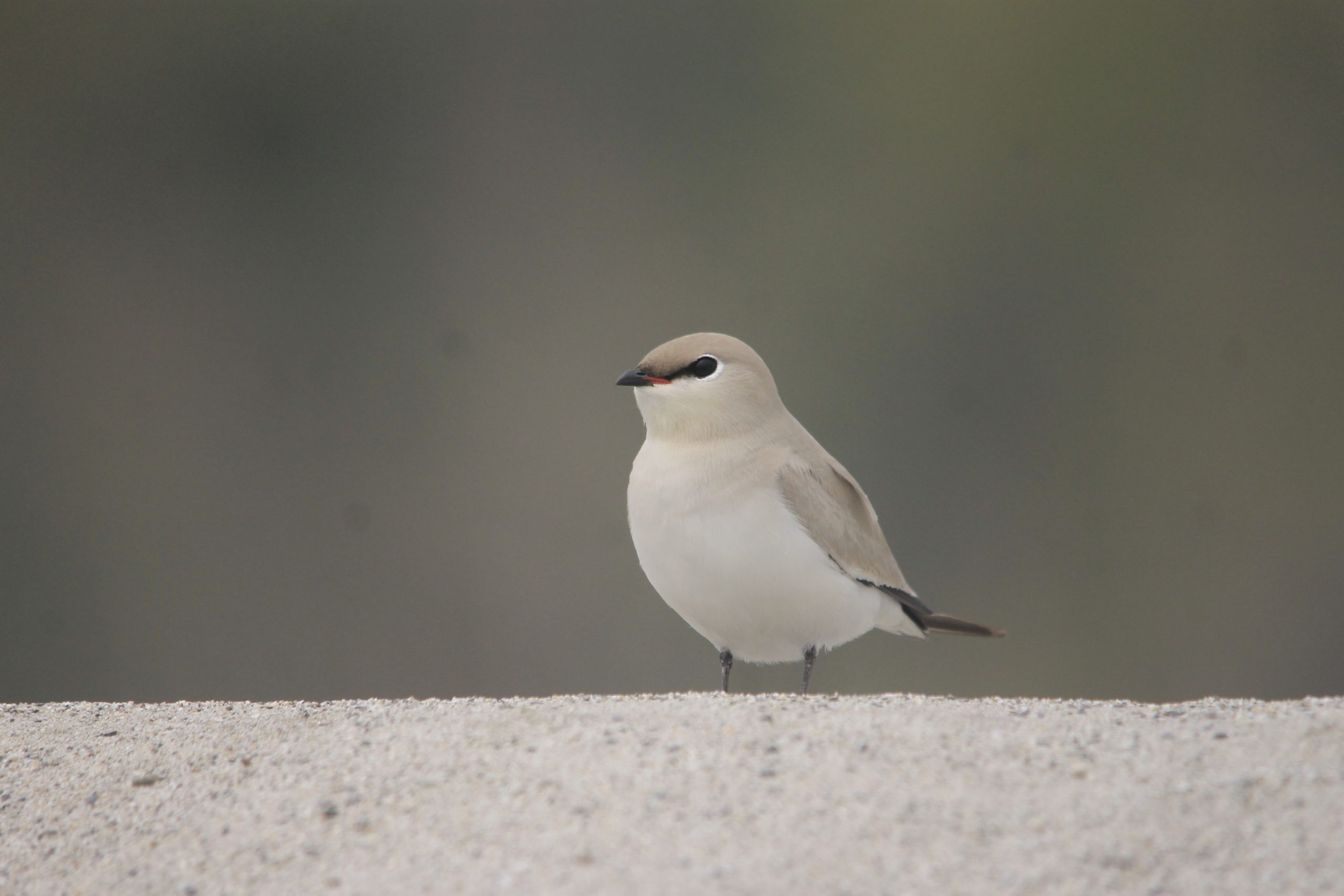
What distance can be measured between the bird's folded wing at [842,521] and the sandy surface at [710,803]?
882 mm

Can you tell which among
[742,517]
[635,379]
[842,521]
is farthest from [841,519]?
[635,379]

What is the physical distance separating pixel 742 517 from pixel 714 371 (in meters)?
0.53

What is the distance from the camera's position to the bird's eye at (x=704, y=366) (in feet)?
12.9

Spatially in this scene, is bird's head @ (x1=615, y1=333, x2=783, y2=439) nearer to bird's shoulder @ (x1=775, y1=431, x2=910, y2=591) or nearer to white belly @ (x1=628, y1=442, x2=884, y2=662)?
white belly @ (x1=628, y1=442, x2=884, y2=662)

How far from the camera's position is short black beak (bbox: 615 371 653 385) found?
386 centimetres

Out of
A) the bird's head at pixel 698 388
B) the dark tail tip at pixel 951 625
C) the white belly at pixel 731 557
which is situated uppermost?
the bird's head at pixel 698 388

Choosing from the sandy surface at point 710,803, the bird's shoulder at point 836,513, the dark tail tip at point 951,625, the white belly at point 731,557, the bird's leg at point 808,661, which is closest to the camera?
the sandy surface at point 710,803

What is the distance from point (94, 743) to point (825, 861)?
2141 millimetres

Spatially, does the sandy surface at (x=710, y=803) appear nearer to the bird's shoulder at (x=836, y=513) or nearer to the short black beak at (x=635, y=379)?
the bird's shoulder at (x=836, y=513)

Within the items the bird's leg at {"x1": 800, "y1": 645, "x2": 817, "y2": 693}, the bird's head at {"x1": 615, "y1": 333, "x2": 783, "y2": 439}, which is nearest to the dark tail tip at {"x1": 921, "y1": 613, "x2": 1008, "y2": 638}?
the bird's leg at {"x1": 800, "y1": 645, "x2": 817, "y2": 693}

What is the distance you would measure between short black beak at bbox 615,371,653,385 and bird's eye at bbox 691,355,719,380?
5.8 inches

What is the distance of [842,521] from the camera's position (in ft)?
13.0

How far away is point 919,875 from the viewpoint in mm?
1989

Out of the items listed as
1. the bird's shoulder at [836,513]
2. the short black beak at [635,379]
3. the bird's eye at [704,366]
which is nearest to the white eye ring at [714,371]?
the bird's eye at [704,366]
